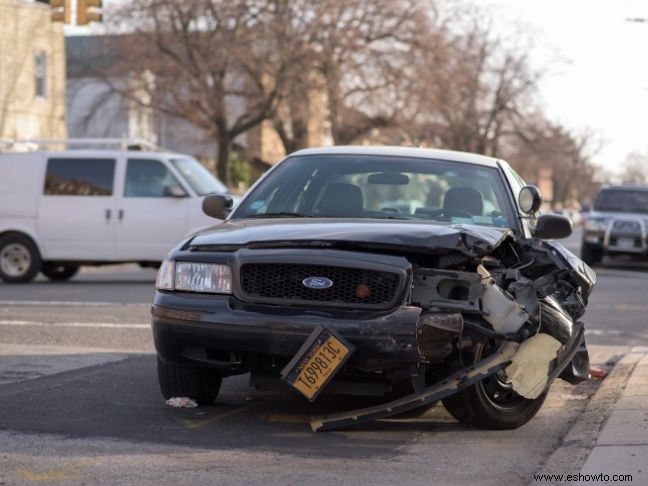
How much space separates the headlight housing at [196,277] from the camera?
6.27 meters

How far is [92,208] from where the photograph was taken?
1766cm

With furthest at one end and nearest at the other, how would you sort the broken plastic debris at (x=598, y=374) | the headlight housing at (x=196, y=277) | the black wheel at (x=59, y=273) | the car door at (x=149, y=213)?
the black wheel at (x=59, y=273) < the car door at (x=149, y=213) < the broken plastic debris at (x=598, y=374) < the headlight housing at (x=196, y=277)

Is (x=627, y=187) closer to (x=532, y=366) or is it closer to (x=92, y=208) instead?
(x=92, y=208)

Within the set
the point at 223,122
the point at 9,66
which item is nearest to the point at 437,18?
the point at 223,122

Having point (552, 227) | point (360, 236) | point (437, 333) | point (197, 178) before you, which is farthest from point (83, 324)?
point (197, 178)

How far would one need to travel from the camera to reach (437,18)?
4503 cm

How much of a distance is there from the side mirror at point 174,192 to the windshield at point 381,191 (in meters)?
9.60

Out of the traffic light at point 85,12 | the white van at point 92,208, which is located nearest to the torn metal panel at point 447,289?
the white van at point 92,208

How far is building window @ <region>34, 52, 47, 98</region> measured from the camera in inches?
1421

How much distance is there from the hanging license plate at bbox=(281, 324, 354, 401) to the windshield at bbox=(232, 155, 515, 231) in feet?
5.19

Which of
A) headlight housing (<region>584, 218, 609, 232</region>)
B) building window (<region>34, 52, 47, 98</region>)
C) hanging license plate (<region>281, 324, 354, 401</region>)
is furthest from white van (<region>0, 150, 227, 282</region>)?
building window (<region>34, 52, 47, 98</region>)

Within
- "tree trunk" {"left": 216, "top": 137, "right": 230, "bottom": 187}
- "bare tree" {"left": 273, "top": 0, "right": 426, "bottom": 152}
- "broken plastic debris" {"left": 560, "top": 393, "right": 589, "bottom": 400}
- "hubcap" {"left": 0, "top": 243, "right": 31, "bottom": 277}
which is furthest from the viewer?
"tree trunk" {"left": 216, "top": 137, "right": 230, "bottom": 187}

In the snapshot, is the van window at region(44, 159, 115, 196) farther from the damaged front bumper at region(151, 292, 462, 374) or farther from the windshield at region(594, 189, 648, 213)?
the windshield at region(594, 189, 648, 213)

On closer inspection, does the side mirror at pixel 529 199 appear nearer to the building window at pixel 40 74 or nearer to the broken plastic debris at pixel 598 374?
the broken plastic debris at pixel 598 374
